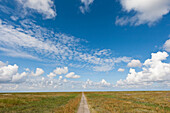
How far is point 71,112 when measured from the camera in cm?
1738

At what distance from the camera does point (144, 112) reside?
61.8ft

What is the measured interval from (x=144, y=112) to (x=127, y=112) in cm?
290

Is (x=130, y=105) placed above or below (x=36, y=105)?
below

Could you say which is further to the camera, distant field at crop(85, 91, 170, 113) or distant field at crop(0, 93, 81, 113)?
distant field at crop(85, 91, 170, 113)

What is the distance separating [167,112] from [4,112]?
85.9 feet

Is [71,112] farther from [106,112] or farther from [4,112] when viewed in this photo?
[4,112]

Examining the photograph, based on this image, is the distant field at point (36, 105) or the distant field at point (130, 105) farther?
the distant field at point (130, 105)

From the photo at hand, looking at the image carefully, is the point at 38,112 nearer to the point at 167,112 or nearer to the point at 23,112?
the point at 23,112

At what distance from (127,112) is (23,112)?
17.1 meters

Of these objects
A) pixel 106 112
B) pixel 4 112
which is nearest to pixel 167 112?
pixel 106 112

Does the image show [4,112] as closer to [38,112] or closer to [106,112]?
[38,112]

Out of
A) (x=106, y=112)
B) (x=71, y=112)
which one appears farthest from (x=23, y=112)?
(x=106, y=112)

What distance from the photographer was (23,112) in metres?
18.3

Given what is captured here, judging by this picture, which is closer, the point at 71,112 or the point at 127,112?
the point at 71,112
